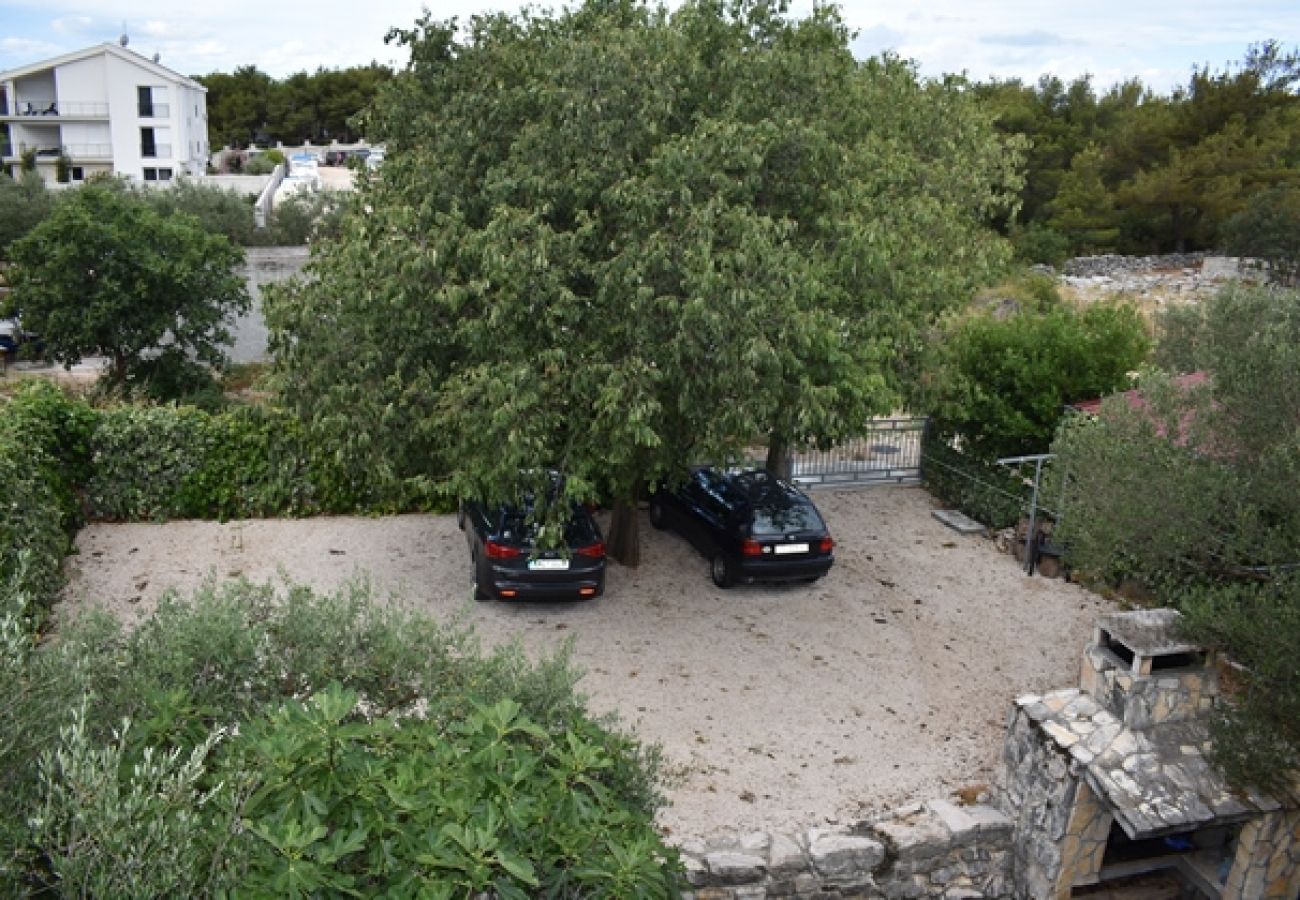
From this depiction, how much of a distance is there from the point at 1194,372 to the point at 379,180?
10.4 metres

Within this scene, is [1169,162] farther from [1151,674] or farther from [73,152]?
[73,152]

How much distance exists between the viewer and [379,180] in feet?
45.4

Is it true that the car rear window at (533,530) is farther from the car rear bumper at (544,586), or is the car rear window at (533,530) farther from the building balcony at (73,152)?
the building balcony at (73,152)

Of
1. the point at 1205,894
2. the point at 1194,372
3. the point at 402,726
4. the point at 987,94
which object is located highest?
the point at 987,94

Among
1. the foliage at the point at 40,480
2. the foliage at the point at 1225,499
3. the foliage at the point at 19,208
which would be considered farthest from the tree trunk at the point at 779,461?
the foliage at the point at 19,208

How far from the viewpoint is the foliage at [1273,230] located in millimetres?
42438

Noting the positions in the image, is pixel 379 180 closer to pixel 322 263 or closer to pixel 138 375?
pixel 322 263

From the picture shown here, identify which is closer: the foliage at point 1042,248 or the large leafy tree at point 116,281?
the large leafy tree at point 116,281

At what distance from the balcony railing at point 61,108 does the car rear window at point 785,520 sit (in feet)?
186

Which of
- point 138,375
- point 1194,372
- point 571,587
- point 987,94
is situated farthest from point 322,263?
point 987,94

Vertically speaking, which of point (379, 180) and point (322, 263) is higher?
point (379, 180)

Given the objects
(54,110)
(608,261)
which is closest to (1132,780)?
(608,261)

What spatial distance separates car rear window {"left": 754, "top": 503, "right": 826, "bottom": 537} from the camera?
14.3 meters

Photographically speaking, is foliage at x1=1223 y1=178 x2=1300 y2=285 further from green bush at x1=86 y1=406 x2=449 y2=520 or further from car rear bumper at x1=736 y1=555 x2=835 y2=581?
green bush at x1=86 y1=406 x2=449 y2=520
